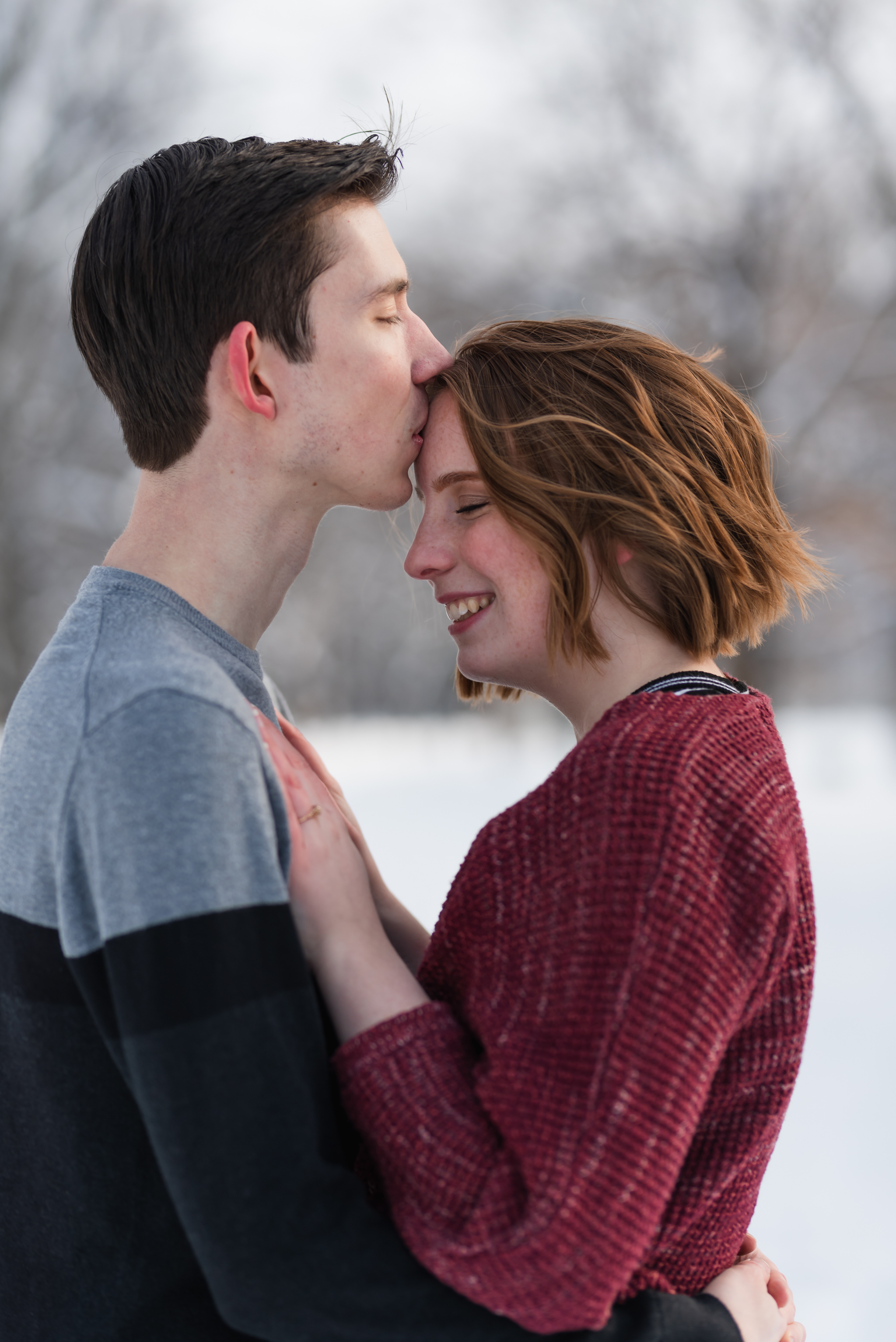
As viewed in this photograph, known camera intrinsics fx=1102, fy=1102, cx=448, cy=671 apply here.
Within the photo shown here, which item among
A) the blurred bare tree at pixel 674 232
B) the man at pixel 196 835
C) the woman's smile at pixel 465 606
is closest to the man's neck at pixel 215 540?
the man at pixel 196 835

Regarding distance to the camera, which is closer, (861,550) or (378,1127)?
(378,1127)

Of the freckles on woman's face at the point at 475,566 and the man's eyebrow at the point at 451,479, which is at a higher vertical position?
the man's eyebrow at the point at 451,479

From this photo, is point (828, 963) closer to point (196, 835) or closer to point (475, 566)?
point (475, 566)

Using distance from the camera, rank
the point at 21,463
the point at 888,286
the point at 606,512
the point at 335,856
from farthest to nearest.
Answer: the point at 21,463, the point at 888,286, the point at 606,512, the point at 335,856

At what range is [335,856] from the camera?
1.54 metres

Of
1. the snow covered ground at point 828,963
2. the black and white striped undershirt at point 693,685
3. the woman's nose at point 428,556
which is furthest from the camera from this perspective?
the snow covered ground at point 828,963

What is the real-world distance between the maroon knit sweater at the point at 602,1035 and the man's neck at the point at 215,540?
22.0 inches

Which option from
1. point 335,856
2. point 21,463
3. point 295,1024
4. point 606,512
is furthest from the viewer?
point 21,463

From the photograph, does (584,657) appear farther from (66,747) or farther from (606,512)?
(66,747)

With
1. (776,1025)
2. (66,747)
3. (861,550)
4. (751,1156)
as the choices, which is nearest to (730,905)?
(776,1025)

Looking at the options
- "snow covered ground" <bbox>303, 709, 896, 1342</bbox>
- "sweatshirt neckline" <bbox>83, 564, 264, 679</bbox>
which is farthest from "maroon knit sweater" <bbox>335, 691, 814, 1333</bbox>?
"snow covered ground" <bbox>303, 709, 896, 1342</bbox>

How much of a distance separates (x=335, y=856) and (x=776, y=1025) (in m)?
0.64

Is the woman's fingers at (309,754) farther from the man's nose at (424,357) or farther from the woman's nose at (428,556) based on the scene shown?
the man's nose at (424,357)

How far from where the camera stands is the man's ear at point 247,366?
5.58 ft
